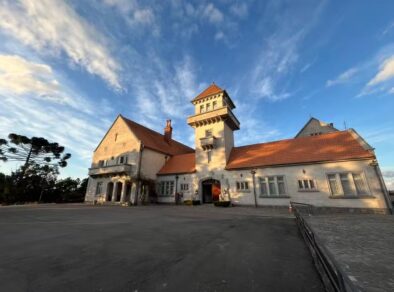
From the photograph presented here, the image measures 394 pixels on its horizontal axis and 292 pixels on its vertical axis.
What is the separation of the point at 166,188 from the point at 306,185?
18.1 m

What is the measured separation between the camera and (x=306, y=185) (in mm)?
18469

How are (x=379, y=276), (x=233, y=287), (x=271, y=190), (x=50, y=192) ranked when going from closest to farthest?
(x=233, y=287), (x=379, y=276), (x=271, y=190), (x=50, y=192)

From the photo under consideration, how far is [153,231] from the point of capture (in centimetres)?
844

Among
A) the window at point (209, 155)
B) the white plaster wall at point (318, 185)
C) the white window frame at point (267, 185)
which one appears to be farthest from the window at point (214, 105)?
the white window frame at point (267, 185)

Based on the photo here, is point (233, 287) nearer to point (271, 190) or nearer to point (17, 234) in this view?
point (17, 234)

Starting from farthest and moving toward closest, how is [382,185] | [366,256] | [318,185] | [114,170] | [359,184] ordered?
[114,170] → [318,185] → [359,184] → [382,185] → [366,256]

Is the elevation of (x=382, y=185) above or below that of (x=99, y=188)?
below

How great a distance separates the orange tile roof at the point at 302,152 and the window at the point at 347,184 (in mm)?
1612

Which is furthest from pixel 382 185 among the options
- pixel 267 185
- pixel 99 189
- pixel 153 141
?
pixel 99 189

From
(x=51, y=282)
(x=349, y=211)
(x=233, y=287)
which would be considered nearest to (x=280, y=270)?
(x=233, y=287)

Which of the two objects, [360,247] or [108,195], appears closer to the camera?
[360,247]

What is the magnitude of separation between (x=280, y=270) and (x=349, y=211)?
A: 1632 cm

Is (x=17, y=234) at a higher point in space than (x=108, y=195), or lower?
lower

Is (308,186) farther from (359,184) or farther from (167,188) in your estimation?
(167,188)
